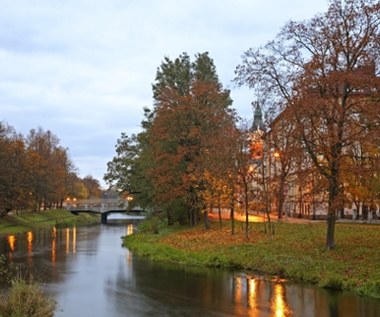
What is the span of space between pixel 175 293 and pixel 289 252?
27.4 ft

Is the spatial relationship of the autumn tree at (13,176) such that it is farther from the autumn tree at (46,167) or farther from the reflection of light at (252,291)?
the reflection of light at (252,291)

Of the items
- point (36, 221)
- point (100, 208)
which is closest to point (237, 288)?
point (36, 221)

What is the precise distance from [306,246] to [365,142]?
6.80 metres

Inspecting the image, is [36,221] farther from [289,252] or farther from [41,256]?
[289,252]

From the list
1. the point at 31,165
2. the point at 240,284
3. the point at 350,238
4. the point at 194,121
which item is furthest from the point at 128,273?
the point at 31,165

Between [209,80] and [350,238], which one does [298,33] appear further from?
[209,80]

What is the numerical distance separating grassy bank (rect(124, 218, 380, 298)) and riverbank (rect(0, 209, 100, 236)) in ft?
91.5

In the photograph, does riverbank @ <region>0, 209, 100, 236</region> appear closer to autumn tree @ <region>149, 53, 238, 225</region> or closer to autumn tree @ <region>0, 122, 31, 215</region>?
autumn tree @ <region>0, 122, 31, 215</region>

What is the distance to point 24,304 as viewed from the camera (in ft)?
44.8

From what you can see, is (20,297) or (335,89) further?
(335,89)

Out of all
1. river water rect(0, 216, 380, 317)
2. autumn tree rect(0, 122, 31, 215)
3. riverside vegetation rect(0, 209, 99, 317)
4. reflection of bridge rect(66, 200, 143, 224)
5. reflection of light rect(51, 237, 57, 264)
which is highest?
autumn tree rect(0, 122, 31, 215)

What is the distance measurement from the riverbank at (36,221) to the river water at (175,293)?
33068mm

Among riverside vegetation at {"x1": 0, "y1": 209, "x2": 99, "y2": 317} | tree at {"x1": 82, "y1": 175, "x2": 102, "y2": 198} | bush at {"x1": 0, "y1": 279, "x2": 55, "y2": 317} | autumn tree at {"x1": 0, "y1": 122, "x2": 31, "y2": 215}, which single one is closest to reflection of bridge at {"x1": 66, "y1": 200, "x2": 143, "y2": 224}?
autumn tree at {"x1": 0, "y1": 122, "x2": 31, "y2": 215}

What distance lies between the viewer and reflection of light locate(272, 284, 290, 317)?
16594 millimetres
